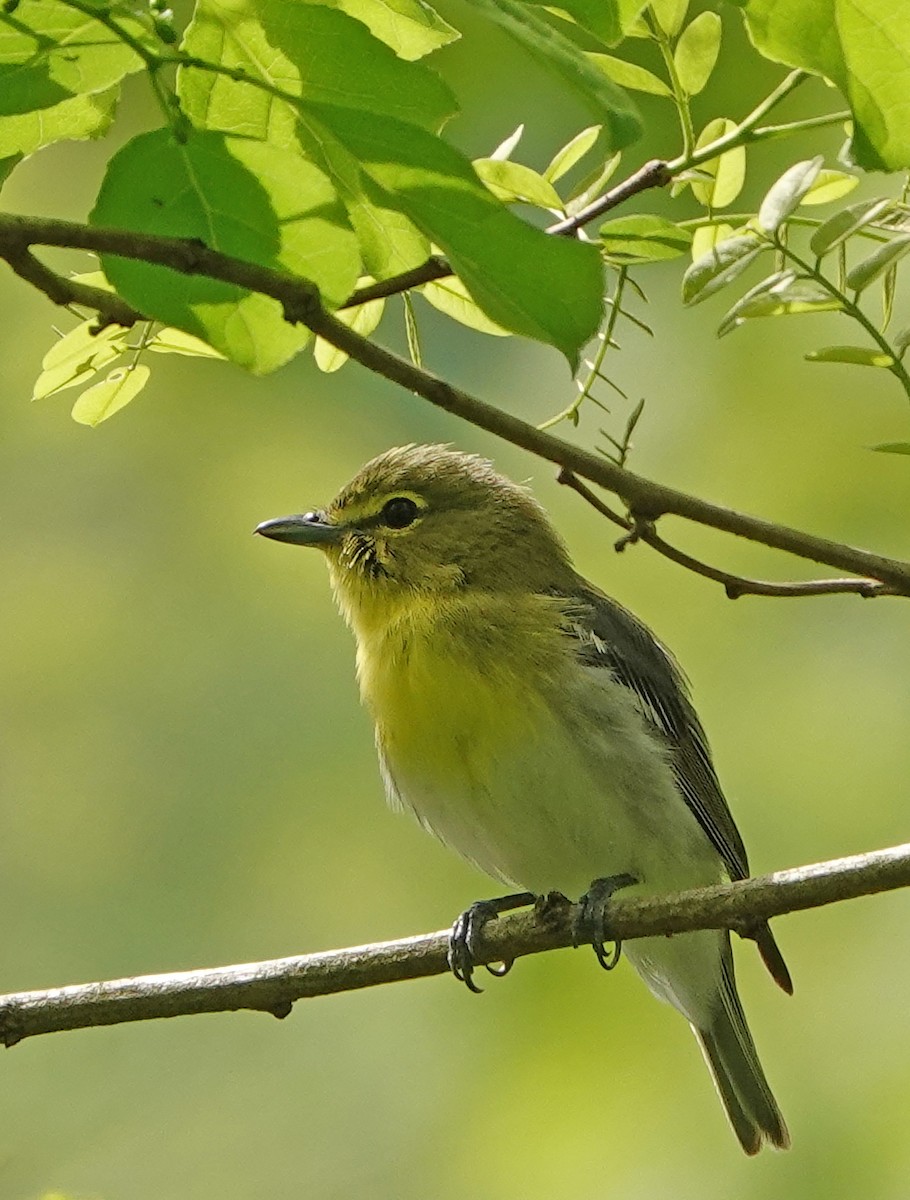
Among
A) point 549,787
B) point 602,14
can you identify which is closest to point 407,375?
point 602,14

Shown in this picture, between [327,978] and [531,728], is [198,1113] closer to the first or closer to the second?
[531,728]

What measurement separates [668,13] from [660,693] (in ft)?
7.93

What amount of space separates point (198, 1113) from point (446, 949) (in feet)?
14.5

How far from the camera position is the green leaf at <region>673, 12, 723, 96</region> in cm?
191

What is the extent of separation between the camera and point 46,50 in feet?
4.90

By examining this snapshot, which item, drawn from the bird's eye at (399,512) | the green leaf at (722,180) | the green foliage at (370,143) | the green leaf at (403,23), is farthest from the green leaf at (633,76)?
the bird's eye at (399,512)

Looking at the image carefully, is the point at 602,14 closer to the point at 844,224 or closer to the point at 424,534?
the point at 844,224

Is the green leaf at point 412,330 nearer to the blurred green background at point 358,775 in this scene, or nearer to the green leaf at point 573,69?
the green leaf at point 573,69

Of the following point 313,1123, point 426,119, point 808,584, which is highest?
point 426,119

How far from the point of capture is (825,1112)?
→ 222 inches

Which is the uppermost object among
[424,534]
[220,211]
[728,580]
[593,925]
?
[220,211]

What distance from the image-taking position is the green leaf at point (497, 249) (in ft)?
4.81

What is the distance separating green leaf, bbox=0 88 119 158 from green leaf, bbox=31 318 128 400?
1.46ft

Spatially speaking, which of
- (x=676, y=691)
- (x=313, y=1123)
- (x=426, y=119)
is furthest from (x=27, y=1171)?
(x=426, y=119)
